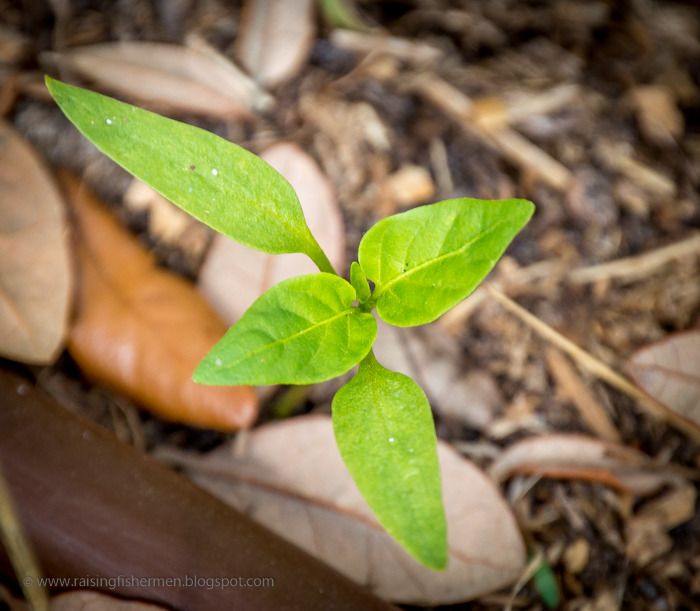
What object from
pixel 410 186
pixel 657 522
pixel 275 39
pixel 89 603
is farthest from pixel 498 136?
pixel 89 603

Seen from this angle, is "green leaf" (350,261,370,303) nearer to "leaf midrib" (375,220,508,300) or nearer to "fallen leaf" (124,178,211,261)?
"leaf midrib" (375,220,508,300)

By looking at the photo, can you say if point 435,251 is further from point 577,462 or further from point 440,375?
point 577,462

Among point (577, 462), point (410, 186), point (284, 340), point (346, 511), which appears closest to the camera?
point (284, 340)

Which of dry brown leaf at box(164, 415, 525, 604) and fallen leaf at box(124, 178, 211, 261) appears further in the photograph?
fallen leaf at box(124, 178, 211, 261)

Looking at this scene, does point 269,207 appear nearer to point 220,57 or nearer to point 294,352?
point 294,352

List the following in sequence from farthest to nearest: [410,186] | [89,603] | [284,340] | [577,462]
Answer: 1. [410,186]
2. [577,462]
3. [89,603]
4. [284,340]

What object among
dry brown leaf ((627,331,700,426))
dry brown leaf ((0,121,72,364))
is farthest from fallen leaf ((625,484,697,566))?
dry brown leaf ((0,121,72,364))

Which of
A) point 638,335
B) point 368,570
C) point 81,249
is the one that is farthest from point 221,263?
point 638,335
